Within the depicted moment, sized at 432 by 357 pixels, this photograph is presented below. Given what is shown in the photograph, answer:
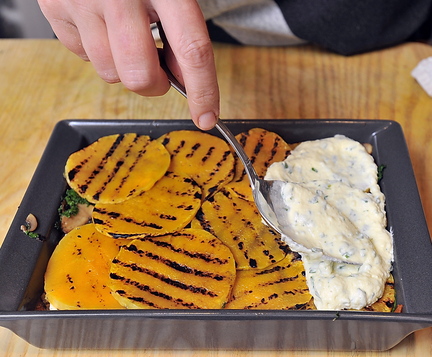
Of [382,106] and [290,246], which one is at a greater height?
[290,246]

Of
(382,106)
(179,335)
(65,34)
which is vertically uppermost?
(65,34)

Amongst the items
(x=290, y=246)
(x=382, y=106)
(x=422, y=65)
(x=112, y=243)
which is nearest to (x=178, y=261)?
(x=112, y=243)

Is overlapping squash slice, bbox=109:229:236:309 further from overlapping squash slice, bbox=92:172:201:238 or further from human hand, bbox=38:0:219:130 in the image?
human hand, bbox=38:0:219:130

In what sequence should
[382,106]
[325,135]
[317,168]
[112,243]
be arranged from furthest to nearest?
[382,106], [325,135], [317,168], [112,243]

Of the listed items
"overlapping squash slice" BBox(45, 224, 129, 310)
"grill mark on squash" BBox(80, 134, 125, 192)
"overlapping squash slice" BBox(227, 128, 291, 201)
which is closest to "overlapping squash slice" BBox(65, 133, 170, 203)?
"grill mark on squash" BBox(80, 134, 125, 192)

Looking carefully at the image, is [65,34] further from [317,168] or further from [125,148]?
[317,168]

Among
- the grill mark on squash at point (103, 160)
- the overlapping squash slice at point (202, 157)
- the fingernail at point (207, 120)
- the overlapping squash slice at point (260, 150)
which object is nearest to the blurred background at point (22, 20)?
the grill mark on squash at point (103, 160)

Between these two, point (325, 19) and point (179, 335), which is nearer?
point (179, 335)
